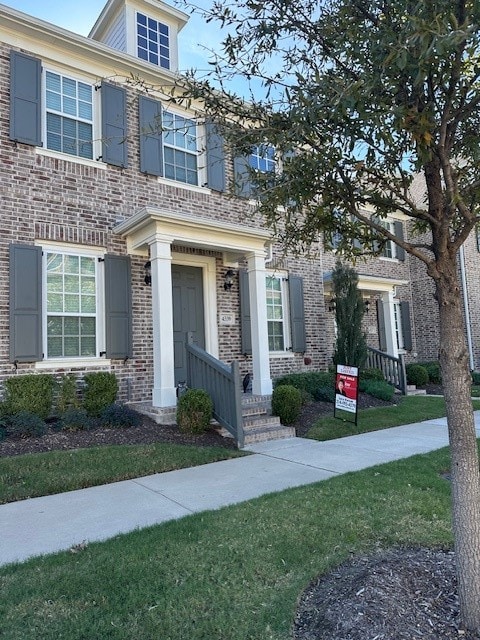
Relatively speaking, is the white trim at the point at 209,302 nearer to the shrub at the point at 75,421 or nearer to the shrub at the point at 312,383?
the shrub at the point at 312,383

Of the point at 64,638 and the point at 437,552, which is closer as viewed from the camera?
the point at 64,638

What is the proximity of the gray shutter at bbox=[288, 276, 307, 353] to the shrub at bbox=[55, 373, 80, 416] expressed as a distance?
503 centimetres

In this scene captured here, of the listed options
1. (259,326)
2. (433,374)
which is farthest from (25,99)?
(433,374)

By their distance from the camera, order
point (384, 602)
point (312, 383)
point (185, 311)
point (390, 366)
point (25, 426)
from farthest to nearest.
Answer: point (390, 366)
point (312, 383)
point (185, 311)
point (25, 426)
point (384, 602)

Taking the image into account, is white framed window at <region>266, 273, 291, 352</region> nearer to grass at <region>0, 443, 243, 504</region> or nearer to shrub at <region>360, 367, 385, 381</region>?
shrub at <region>360, 367, 385, 381</region>

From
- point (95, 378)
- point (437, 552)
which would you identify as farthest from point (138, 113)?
point (437, 552)

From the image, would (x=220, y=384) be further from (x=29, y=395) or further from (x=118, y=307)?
(x=29, y=395)

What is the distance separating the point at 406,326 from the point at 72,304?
11.0 meters

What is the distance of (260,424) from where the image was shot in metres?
7.67

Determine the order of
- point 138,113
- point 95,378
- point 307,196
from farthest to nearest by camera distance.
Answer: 1. point 138,113
2. point 95,378
3. point 307,196

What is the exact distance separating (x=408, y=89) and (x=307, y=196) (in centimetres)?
79

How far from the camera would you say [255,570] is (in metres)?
2.98

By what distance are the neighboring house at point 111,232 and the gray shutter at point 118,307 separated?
0.02m

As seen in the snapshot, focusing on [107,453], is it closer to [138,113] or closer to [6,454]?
[6,454]
